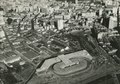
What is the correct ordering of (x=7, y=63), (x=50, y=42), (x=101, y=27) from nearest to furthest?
(x=7, y=63) < (x=50, y=42) < (x=101, y=27)

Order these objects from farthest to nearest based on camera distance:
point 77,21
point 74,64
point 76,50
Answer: point 77,21 → point 76,50 → point 74,64

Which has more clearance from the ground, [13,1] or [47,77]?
[13,1]

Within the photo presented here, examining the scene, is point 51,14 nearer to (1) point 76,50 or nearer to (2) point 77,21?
(2) point 77,21

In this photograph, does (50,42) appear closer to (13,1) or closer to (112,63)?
(112,63)

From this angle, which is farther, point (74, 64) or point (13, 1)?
point (13, 1)

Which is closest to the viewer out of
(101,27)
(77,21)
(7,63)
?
(7,63)

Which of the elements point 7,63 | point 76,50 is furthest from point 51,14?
point 7,63

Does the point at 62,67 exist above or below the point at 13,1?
below

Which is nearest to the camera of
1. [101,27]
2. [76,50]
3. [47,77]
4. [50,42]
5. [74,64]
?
[47,77]

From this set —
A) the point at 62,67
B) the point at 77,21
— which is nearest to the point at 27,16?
the point at 77,21
